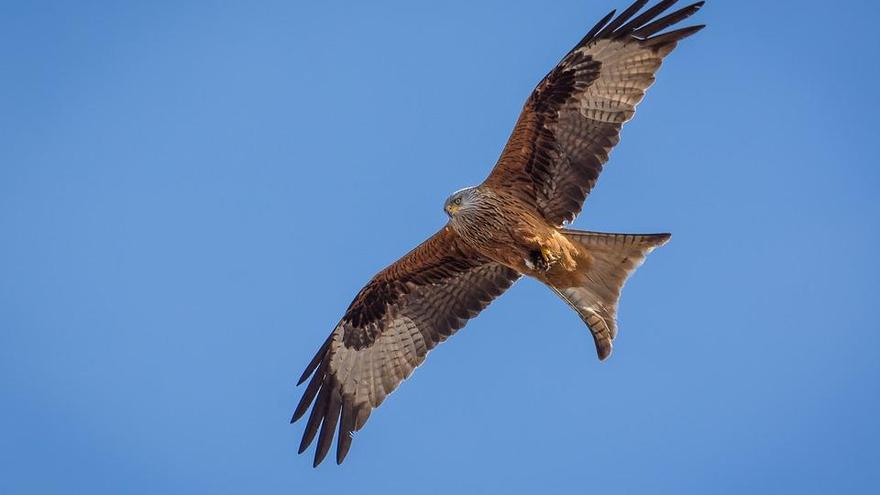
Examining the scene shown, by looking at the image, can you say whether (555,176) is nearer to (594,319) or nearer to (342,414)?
(594,319)

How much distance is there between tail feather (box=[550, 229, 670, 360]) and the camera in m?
10.6

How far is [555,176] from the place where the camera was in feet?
36.2

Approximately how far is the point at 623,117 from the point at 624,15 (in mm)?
940

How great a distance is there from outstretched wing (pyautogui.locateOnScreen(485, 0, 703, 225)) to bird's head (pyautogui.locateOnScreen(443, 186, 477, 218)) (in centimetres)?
34

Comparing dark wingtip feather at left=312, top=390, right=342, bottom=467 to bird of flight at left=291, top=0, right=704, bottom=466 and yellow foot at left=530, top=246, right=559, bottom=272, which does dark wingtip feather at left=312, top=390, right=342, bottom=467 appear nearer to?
bird of flight at left=291, top=0, right=704, bottom=466

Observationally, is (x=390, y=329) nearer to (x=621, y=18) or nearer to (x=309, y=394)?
(x=309, y=394)

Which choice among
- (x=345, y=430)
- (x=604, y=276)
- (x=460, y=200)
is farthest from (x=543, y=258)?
(x=345, y=430)

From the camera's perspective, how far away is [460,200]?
1120 centimetres

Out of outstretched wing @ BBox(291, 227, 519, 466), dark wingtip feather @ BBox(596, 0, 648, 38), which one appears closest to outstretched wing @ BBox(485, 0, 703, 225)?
dark wingtip feather @ BBox(596, 0, 648, 38)

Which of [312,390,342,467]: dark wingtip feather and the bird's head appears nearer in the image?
the bird's head

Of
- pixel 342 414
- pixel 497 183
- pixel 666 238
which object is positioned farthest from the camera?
pixel 342 414

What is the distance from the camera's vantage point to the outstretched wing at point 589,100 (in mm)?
10727

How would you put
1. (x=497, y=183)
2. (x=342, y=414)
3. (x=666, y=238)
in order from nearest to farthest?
(x=666, y=238), (x=497, y=183), (x=342, y=414)

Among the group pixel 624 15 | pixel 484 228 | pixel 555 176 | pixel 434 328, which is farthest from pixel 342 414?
pixel 624 15
